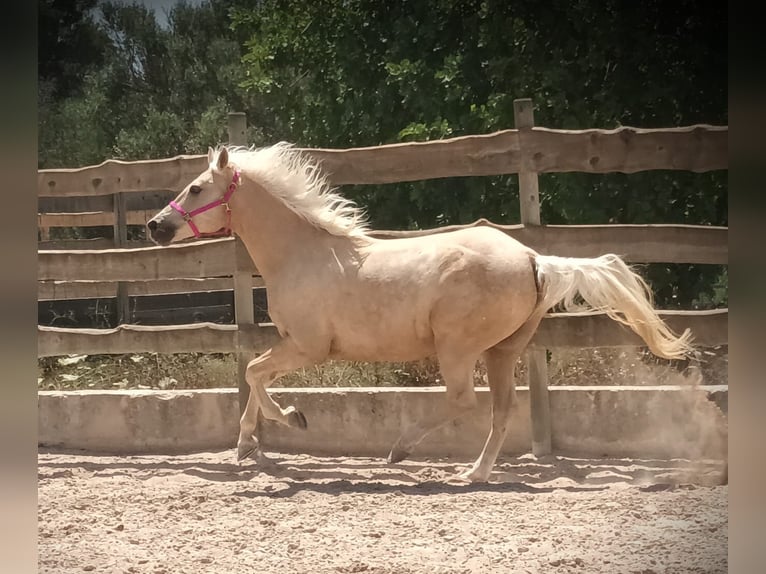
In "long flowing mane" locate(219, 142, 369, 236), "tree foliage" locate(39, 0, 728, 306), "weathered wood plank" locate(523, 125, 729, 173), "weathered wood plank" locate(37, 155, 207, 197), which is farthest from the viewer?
"weathered wood plank" locate(37, 155, 207, 197)

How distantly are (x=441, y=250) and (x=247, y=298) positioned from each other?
127 centimetres

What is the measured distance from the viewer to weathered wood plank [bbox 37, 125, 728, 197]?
4039 mm

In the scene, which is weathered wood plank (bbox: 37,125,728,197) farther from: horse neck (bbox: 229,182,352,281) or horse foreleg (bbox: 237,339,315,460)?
horse foreleg (bbox: 237,339,315,460)

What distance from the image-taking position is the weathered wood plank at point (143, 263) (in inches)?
191

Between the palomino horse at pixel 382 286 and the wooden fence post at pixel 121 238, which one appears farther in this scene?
the wooden fence post at pixel 121 238

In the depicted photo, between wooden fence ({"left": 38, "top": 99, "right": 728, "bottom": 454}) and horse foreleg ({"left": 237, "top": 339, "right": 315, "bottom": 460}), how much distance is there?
387mm

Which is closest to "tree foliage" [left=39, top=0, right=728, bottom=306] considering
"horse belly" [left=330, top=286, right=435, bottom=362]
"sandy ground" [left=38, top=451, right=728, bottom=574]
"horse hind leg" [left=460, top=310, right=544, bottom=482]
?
"horse belly" [left=330, top=286, right=435, bottom=362]

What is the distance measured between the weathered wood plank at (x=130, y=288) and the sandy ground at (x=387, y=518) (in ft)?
3.38

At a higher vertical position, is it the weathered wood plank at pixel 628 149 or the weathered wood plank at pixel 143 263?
the weathered wood plank at pixel 628 149

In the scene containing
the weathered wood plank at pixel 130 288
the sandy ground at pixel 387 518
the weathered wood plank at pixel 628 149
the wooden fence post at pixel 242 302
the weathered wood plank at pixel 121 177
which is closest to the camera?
the sandy ground at pixel 387 518

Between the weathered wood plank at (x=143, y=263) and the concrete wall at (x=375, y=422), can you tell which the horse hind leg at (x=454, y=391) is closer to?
the concrete wall at (x=375, y=422)

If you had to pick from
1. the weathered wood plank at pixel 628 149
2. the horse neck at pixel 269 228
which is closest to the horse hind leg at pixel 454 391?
the horse neck at pixel 269 228

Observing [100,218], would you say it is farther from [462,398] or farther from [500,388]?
[500,388]
